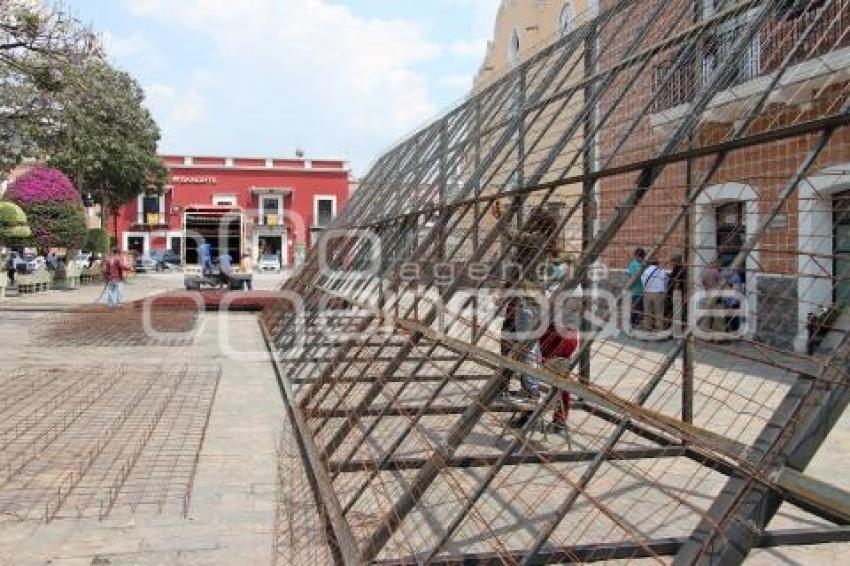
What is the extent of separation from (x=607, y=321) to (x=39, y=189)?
83.8 feet

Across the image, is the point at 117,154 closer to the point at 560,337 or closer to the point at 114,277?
the point at 114,277

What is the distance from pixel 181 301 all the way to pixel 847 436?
1554 centimetres

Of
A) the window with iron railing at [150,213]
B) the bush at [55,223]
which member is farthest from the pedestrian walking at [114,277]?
the window with iron railing at [150,213]

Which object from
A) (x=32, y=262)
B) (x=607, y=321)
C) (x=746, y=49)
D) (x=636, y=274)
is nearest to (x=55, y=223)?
(x=32, y=262)

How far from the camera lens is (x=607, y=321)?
14.3 feet

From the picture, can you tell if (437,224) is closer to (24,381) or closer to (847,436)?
(847,436)

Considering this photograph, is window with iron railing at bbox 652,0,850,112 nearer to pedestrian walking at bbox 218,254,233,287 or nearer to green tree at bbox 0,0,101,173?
green tree at bbox 0,0,101,173

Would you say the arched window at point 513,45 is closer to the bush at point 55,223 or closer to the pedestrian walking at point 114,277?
the pedestrian walking at point 114,277

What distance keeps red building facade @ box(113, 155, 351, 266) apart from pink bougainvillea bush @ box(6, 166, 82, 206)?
1946cm

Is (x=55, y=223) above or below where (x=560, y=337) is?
above

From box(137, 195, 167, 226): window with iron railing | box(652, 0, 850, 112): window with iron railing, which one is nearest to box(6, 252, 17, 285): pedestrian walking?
box(137, 195, 167, 226): window with iron railing

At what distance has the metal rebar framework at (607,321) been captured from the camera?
277 centimetres

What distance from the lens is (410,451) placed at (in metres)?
5.66

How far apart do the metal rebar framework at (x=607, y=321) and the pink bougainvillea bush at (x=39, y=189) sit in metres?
20.3
